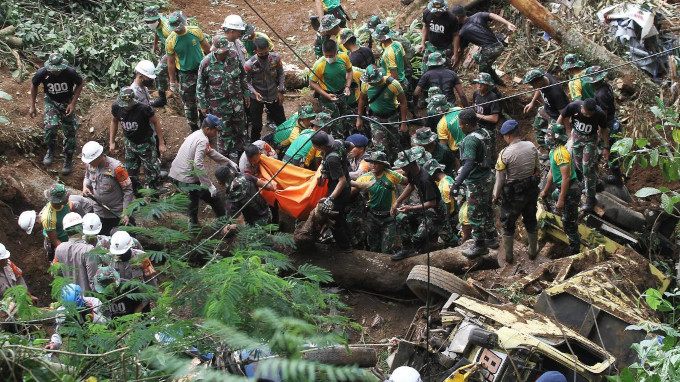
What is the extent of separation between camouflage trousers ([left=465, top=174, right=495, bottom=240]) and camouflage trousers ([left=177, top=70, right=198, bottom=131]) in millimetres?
4353

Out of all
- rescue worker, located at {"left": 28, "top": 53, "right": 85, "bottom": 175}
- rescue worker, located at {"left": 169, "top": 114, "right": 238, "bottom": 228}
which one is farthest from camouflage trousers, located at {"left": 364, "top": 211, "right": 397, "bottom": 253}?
rescue worker, located at {"left": 28, "top": 53, "right": 85, "bottom": 175}

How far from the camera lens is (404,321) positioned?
9.69 m

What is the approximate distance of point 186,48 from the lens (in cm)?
1173

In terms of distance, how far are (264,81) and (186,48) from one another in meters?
1.18

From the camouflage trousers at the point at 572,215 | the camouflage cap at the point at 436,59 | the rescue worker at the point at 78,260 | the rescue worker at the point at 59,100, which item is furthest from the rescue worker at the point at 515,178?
the rescue worker at the point at 59,100

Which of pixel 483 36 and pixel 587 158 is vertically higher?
pixel 483 36

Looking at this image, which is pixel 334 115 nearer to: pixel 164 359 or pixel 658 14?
pixel 658 14

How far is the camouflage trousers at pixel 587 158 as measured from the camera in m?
10.8

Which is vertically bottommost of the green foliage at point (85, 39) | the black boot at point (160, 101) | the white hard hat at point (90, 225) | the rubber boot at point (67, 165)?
the rubber boot at point (67, 165)

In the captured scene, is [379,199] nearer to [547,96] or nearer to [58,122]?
[547,96]

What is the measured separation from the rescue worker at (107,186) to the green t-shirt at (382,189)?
9.25ft

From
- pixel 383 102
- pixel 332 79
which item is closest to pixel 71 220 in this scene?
pixel 332 79

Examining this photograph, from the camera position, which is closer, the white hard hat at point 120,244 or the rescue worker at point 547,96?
the white hard hat at point 120,244

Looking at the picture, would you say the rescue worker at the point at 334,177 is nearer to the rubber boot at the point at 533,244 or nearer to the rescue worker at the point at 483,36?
the rubber boot at the point at 533,244
